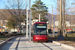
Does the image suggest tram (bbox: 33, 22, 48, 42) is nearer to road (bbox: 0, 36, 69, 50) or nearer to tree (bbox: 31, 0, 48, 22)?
road (bbox: 0, 36, 69, 50)

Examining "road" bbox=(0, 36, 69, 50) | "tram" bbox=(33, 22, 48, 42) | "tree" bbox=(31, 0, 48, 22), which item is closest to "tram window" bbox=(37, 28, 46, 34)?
"tram" bbox=(33, 22, 48, 42)


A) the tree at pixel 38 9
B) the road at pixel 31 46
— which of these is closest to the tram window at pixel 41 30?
the road at pixel 31 46

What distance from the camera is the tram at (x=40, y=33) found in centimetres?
2189

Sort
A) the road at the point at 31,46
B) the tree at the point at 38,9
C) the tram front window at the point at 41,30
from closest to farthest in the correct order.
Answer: the road at the point at 31,46, the tram front window at the point at 41,30, the tree at the point at 38,9

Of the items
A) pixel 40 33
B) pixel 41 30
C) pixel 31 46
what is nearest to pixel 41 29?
pixel 41 30

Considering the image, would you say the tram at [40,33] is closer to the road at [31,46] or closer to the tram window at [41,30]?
the tram window at [41,30]

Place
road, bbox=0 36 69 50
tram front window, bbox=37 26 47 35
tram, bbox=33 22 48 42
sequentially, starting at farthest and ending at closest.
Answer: tram front window, bbox=37 26 47 35, tram, bbox=33 22 48 42, road, bbox=0 36 69 50

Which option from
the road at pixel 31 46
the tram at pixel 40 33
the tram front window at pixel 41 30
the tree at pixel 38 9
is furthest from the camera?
the tree at pixel 38 9

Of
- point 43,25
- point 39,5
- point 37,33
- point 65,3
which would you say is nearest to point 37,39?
point 37,33

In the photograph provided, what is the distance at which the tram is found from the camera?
71.8ft

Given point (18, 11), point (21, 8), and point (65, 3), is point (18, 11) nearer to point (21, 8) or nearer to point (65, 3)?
point (21, 8)

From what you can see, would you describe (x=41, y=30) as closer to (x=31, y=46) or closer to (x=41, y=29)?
(x=41, y=29)

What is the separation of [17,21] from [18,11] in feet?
15.3

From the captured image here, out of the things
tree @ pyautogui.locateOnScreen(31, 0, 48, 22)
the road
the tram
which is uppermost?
tree @ pyautogui.locateOnScreen(31, 0, 48, 22)
